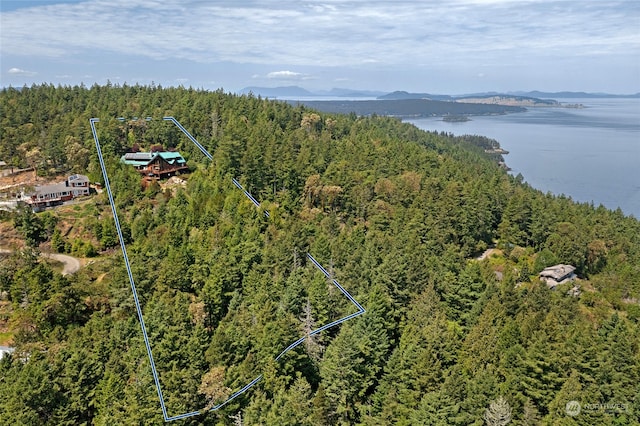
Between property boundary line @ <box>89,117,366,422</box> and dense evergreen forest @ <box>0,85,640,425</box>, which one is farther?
dense evergreen forest @ <box>0,85,640,425</box>

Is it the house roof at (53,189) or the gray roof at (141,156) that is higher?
the gray roof at (141,156)

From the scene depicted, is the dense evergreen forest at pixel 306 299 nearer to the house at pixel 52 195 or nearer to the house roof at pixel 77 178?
the house at pixel 52 195

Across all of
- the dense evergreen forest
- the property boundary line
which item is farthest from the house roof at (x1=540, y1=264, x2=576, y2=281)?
the property boundary line

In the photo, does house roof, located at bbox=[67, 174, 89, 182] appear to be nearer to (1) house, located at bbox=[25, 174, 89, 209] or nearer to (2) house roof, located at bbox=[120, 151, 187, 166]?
(1) house, located at bbox=[25, 174, 89, 209]

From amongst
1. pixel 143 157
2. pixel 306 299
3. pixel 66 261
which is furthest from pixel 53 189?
pixel 143 157

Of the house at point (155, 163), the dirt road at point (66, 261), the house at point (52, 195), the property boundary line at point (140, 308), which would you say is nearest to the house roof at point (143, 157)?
the house at point (155, 163)

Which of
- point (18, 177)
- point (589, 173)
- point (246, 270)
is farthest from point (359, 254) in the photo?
point (589, 173)

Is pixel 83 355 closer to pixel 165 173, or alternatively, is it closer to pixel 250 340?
pixel 250 340
